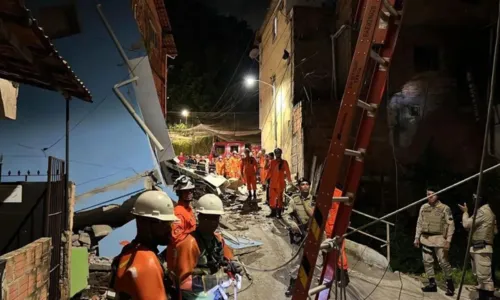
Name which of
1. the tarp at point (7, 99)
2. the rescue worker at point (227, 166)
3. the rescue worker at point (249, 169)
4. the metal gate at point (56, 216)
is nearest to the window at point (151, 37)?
the rescue worker at point (249, 169)

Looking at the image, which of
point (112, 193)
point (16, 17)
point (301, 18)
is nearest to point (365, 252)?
point (112, 193)

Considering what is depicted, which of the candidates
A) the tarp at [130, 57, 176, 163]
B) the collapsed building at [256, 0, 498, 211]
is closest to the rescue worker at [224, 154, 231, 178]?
the collapsed building at [256, 0, 498, 211]

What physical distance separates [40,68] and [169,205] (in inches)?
89.2

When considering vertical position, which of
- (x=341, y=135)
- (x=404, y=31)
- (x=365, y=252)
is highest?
(x=404, y=31)

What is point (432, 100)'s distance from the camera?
588 inches

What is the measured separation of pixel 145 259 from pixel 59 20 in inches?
345

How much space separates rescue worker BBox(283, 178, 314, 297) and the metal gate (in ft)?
12.0

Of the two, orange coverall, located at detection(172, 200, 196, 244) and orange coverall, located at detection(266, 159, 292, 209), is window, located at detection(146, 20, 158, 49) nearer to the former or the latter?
orange coverall, located at detection(266, 159, 292, 209)

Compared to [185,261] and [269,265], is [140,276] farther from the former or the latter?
[269,265]

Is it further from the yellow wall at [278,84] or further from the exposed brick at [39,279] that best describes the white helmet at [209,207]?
the yellow wall at [278,84]

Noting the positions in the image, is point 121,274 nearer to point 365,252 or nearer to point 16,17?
point 16,17

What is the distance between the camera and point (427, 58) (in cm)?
1510

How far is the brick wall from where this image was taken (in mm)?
3867

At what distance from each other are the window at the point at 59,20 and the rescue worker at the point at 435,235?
9.18 metres
